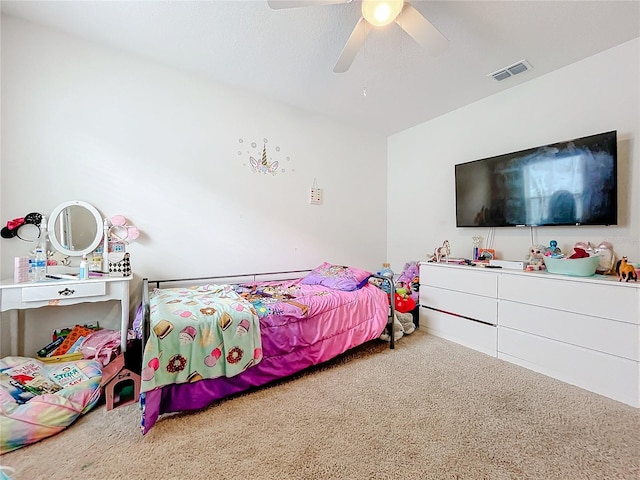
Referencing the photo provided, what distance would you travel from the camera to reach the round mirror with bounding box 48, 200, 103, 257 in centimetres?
209

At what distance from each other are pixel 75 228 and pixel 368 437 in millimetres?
2566

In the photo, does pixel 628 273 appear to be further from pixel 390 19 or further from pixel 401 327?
pixel 390 19

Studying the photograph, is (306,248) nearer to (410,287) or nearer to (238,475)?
(410,287)

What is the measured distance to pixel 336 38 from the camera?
205 cm

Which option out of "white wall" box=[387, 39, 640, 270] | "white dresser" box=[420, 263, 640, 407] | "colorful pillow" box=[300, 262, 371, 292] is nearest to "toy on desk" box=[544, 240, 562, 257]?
"white wall" box=[387, 39, 640, 270]

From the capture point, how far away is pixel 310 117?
333 cm

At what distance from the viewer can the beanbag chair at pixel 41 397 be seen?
1.33 meters

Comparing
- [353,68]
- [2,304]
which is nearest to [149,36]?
[353,68]

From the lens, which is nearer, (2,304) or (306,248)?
(2,304)

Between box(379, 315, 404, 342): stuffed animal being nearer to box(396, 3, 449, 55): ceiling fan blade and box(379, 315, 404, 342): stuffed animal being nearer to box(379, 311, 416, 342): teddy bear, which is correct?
box(379, 311, 416, 342): teddy bear

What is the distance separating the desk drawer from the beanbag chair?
0.45 m

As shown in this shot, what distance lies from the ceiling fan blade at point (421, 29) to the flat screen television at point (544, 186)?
4.81 feet

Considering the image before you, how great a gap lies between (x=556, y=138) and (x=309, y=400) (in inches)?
119

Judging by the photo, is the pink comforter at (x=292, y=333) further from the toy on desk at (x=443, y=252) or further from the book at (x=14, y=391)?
the toy on desk at (x=443, y=252)
